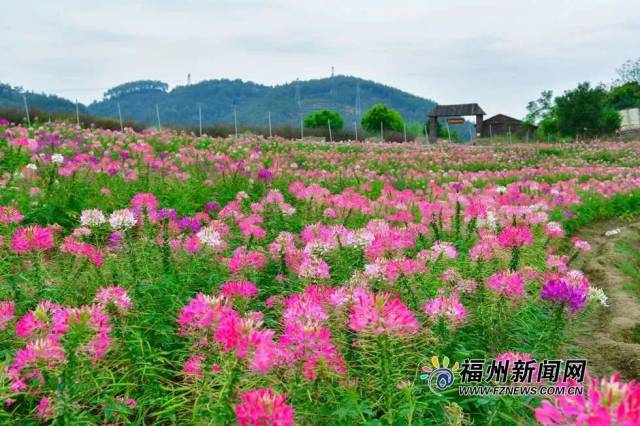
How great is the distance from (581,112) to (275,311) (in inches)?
1639

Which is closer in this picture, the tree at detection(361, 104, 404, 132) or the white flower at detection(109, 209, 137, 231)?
the white flower at detection(109, 209, 137, 231)

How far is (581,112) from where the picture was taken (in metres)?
38.8

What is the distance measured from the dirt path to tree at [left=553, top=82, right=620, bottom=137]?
3566 cm

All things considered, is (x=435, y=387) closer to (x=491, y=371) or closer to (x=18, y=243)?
(x=491, y=371)

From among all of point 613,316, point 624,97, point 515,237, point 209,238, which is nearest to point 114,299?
point 209,238

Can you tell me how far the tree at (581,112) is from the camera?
38750 millimetres

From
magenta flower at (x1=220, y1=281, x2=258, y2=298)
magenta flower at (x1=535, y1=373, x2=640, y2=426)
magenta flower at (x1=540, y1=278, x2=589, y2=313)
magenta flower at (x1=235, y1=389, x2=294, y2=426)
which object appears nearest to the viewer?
magenta flower at (x1=535, y1=373, x2=640, y2=426)

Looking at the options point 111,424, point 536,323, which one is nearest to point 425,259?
point 536,323

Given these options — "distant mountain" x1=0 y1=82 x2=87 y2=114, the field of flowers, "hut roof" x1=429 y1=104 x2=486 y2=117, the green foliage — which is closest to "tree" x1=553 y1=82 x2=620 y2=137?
the green foliage

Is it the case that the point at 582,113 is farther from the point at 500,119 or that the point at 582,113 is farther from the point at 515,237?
the point at 500,119

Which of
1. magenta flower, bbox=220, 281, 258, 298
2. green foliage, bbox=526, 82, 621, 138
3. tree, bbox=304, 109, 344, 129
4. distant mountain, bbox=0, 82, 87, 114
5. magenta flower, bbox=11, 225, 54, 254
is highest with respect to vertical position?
distant mountain, bbox=0, 82, 87, 114

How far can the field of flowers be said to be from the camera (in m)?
1.65

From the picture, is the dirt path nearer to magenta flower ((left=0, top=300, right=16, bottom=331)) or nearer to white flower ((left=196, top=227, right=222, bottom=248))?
white flower ((left=196, top=227, right=222, bottom=248))

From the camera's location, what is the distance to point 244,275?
10.3ft
